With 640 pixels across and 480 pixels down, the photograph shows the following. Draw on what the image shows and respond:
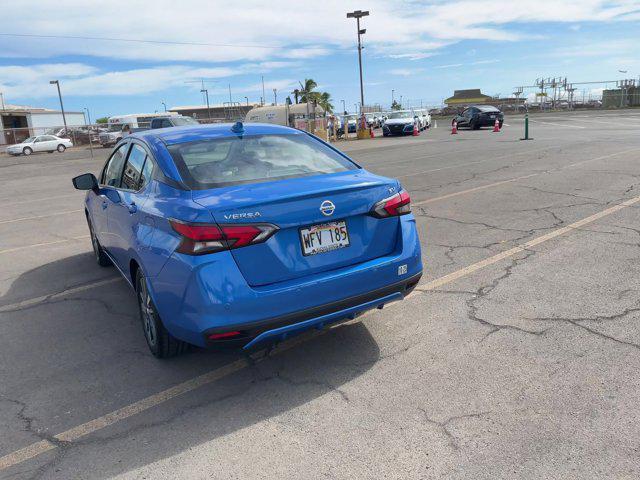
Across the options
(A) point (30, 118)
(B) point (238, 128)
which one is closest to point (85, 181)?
(B) point (238, 128)

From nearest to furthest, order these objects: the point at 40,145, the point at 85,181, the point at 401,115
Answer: the point at 85,181, the point at 401,115, the point at 40,145

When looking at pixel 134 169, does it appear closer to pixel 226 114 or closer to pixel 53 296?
pixel 53 296

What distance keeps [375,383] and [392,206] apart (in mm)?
1183

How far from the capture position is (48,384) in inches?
139

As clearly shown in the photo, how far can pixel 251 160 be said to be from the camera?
3.86 m

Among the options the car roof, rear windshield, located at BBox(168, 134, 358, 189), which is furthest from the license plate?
the car roof

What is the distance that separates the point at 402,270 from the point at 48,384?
253 cm

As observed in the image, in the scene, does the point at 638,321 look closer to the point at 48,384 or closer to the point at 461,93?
the point at 48,384

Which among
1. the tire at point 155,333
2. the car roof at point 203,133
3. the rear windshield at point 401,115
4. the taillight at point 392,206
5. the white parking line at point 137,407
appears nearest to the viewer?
the white parking line at point 137,407

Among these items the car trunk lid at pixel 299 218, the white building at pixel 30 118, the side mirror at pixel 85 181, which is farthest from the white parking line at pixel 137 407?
the white building at pixel 30 118

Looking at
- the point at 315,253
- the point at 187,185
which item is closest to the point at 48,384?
the point at 187,185

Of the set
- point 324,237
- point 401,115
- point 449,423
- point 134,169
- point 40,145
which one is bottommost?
point 449,423

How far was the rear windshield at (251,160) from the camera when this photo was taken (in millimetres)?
3533

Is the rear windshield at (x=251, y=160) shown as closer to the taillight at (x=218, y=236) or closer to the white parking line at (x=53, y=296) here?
the taillight at (x=218, y=236)
